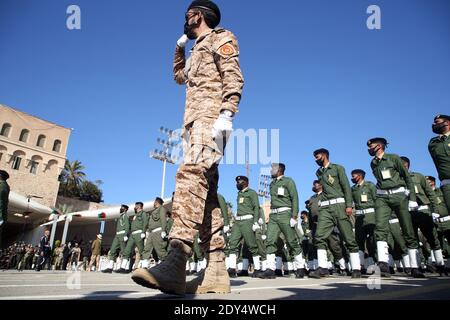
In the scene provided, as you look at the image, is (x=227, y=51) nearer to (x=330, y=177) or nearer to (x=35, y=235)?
(x=330, y=177)

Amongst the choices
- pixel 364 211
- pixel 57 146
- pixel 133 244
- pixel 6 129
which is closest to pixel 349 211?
pixel 364 211

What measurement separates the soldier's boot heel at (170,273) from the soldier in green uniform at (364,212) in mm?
7367

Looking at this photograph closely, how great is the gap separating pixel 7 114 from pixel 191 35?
43646 mm

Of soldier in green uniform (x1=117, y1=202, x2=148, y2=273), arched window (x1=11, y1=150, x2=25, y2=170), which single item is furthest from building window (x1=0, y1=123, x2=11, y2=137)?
soldier in green uniform (x1=117, y1=202, x2=148, y2=273)

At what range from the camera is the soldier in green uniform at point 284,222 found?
24.9 ft

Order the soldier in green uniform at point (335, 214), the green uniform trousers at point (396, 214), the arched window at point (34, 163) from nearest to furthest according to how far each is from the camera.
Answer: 1. the green uniform trousers at point (396, 214)
2. the soldier in green uniform at point (335, 214)
3. the arched window at point (34, 163)

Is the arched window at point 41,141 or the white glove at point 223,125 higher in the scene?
the arched window at point 41,141

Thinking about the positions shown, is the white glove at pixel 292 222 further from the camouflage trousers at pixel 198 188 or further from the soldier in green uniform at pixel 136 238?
the soldier in green uniform at pixel 136 238

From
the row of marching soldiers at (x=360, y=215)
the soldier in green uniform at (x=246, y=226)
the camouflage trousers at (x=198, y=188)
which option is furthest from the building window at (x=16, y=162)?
the camouflage trousers at (x=198, y=188)

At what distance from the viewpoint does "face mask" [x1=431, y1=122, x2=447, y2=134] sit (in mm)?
5305

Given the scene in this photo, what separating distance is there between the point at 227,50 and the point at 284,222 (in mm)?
5595

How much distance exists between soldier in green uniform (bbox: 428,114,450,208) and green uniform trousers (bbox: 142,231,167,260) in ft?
27.4
